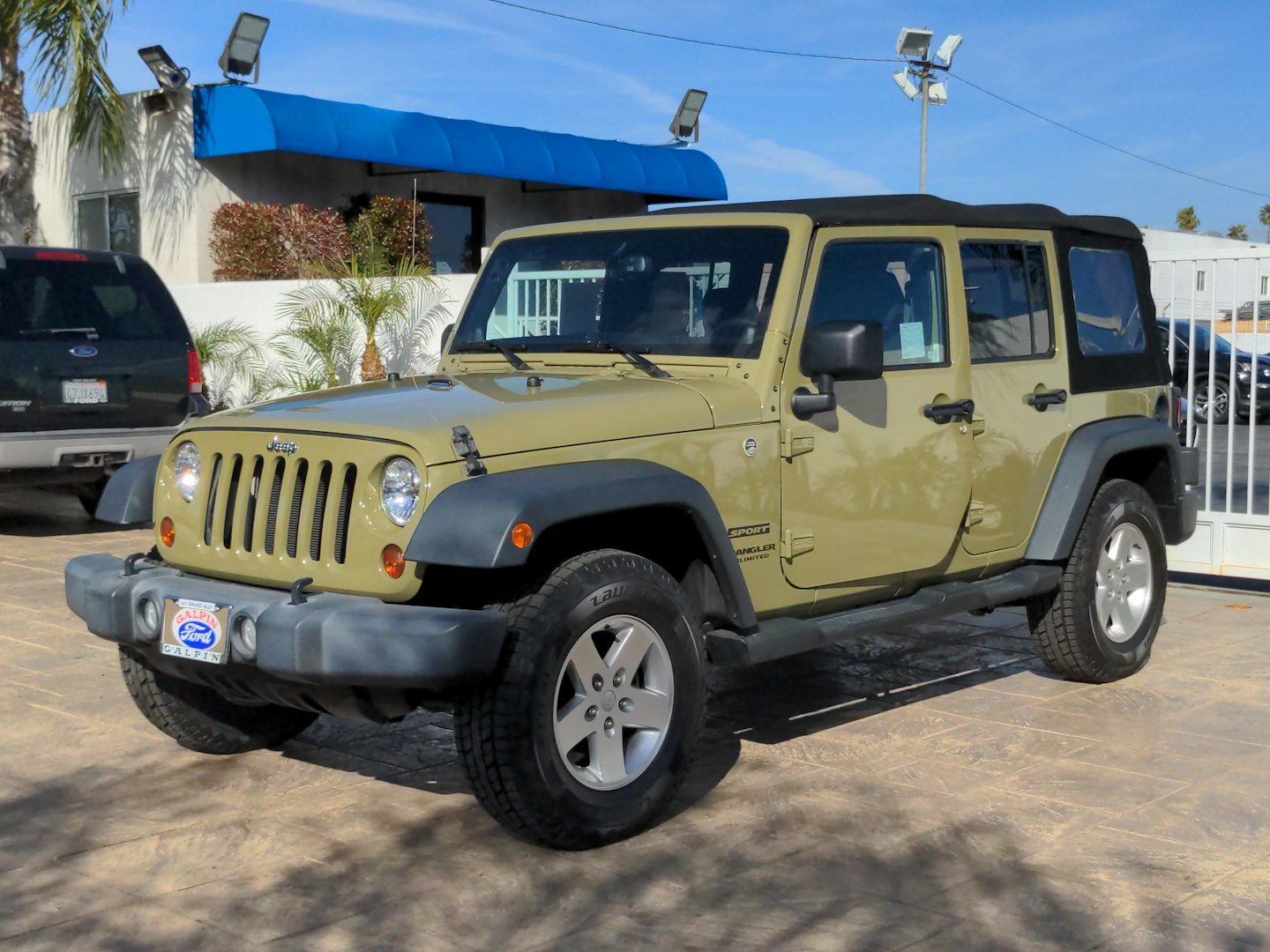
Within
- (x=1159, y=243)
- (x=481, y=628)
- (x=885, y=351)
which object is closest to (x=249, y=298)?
(x=885, y=351)

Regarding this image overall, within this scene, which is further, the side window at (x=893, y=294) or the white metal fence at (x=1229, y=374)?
the white metal fence at (x=1229, y=374)

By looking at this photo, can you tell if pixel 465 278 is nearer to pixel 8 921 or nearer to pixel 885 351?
pixel 885 351

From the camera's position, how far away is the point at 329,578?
438 cm

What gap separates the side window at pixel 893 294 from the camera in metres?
5.36

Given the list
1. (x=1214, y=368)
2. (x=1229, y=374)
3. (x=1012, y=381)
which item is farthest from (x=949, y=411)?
(x=1229, y=374)

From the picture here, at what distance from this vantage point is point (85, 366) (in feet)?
34.6

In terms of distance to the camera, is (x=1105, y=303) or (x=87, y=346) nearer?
(x=1105, y=303)


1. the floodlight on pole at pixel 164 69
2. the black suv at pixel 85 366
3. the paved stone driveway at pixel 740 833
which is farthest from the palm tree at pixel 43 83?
the paved stone driveway at pixel 740 833

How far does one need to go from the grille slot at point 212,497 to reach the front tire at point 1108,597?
3.50 metres

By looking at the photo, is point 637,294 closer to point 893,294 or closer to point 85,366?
point 893,294

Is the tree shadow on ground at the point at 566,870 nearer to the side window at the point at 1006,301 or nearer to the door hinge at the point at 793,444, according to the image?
the door hinge at the point at 793,444

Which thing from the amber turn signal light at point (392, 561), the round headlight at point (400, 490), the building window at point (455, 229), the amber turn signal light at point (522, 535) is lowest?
the amber turn signal light at point (392, 561)

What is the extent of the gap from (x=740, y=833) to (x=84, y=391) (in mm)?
7391

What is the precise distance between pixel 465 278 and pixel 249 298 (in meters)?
3.11
